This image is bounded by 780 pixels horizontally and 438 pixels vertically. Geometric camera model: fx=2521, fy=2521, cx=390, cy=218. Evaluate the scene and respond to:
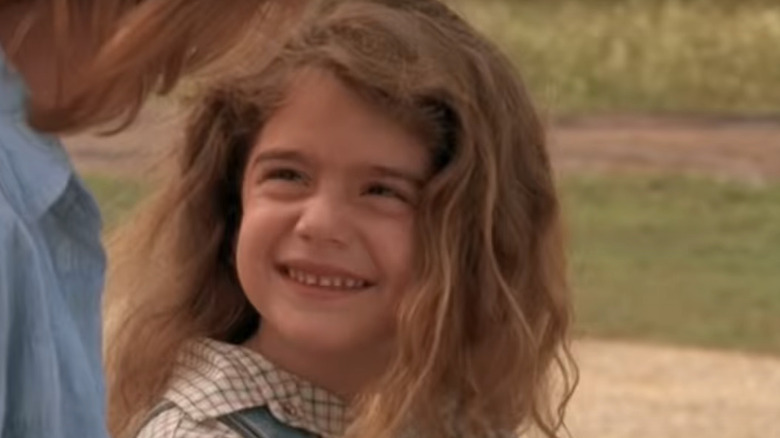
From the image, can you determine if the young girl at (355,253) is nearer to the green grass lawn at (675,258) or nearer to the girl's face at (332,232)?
the girl's face at (332,232)

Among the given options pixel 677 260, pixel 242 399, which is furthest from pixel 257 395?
pixel 677 260

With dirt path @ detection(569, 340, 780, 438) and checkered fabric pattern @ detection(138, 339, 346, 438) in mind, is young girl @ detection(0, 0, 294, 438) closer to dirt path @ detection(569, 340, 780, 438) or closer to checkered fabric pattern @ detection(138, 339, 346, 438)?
checkered fabric pattern @ detection(138, 339, 346, 438)

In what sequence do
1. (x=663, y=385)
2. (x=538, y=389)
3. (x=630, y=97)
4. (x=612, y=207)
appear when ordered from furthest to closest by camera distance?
1. (x=630, y=97)
2. (x=612, y=207)
3. (x=663, y=385)
4. (x=538, y=389)

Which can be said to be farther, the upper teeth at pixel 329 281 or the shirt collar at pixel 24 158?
the upper teeth at pixel 329 281

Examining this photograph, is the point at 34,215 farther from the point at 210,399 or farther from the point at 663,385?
the point at 663,385

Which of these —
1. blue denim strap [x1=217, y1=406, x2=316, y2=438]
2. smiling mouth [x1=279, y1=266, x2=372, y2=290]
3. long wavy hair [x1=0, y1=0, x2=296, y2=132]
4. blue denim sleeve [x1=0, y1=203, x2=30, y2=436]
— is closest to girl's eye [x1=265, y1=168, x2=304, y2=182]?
smiling mouth [x1=279, y1=266, x2=372, y2=290]

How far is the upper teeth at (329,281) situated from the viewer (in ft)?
9.27

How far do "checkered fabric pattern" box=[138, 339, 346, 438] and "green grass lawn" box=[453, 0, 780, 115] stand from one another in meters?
14.6

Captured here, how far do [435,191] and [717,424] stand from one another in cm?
652

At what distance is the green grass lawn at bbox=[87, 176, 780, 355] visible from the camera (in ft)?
35.6

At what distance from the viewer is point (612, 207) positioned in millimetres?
13703

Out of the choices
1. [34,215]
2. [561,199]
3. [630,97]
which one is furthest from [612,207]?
[34,215]

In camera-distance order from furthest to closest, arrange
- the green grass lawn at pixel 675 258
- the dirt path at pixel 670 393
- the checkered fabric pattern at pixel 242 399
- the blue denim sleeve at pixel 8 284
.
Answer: the green grass lawn at pixel 675 258 < the dirt path at pixel 670 393 < the checkered fabric pattern at pixel 242 399 < the blue denim sleeve at pixel 8 284

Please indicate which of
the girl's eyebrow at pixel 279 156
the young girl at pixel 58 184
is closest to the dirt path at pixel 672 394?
the girl's eyebrow at pixel 279 156
